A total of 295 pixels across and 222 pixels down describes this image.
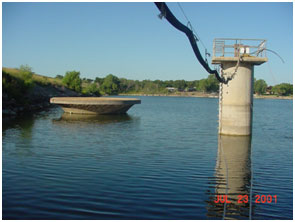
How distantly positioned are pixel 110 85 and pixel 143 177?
6525 inches

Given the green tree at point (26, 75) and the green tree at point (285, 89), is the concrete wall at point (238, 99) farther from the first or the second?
the green tree at point (285, 89)

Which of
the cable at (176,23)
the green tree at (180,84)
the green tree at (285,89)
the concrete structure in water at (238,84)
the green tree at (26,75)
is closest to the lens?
the cable at (176,23)

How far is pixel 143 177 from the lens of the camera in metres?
10.7

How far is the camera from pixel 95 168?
1184cm

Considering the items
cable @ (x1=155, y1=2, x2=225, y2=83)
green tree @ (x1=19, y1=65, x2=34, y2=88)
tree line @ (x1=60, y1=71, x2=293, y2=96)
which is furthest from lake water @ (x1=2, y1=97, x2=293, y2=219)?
tree line @ (x1=60, y1=71, x2=293, y2=96)

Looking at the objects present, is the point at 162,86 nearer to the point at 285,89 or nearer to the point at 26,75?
the point at 285,89

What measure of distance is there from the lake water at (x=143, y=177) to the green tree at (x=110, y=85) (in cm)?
15023

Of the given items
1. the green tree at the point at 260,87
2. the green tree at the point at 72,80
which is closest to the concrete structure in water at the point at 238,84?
the green tree at the point at 72,80

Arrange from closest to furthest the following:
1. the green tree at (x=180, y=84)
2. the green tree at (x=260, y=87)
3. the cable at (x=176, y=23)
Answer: the cable at (x=176, y=23), the green tree at (x=260, y=87), the green tree at (x=180, y=84)

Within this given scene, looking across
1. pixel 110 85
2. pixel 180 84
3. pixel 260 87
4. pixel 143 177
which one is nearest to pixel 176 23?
pixel 143 177

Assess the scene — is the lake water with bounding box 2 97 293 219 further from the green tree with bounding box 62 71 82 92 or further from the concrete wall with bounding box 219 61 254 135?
the green tree with bounding box 62 71 82 92

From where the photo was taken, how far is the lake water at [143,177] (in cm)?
788

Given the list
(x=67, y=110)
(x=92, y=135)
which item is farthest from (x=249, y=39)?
(x=67, y=110)

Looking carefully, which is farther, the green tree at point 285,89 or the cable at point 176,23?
the green tree at point 285,89
